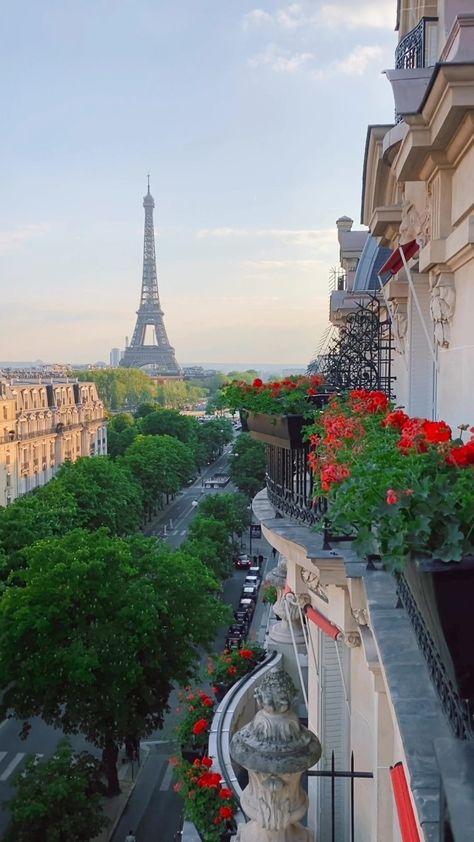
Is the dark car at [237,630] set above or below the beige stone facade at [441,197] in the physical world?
below

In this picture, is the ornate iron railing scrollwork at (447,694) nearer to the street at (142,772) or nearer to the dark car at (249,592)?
the street at (142,772)

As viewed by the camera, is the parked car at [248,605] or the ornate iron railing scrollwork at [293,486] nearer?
the ornate iron railing scrollwork at [293,486]

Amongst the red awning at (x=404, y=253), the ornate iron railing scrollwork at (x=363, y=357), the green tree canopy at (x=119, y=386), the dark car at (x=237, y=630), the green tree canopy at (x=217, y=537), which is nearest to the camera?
the red awning at (x=404, y=253)

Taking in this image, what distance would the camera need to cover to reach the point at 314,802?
976 cm

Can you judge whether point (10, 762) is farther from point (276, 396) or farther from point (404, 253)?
point (404, 253)

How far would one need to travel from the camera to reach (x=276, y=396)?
9.26m

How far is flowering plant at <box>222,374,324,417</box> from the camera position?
8.90 meters

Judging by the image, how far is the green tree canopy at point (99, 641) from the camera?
18.8 m

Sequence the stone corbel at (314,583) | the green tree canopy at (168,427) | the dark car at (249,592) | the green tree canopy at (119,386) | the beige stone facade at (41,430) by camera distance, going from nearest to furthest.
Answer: the stone corbel at (314,583)
the dark car at (249,592)
the beige stone facade at (41,430)
the green tree canopy at (168,427)
the green tree canopy at (119,386)

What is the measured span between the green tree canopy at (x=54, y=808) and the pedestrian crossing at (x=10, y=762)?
5.27 meters

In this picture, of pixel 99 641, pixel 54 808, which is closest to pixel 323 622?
pixel 54 808

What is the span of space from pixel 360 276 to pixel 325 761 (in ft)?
40.0

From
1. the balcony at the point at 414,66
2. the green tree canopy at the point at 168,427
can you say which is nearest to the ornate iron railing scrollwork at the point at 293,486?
the balcony at the point at 414,66

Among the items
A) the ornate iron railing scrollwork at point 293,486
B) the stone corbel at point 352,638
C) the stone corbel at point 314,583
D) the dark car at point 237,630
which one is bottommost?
the dark car at point 237,630
